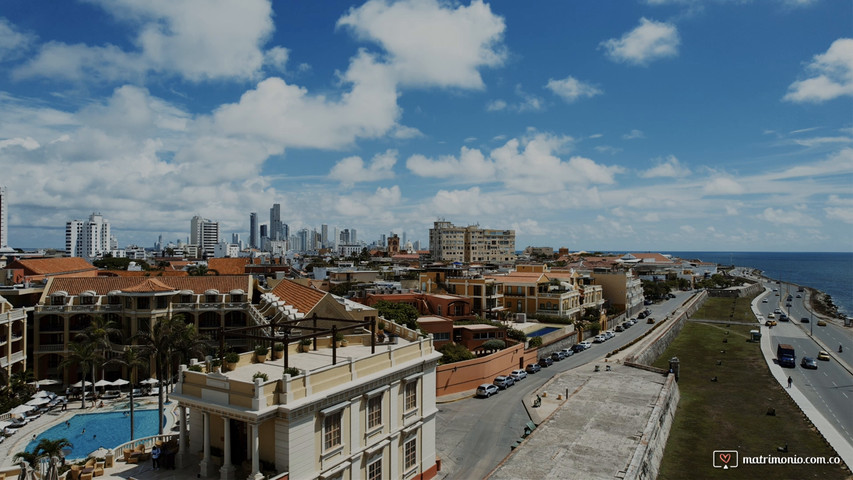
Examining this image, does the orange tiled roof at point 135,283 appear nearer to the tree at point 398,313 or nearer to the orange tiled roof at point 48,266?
the tree at point 398,313

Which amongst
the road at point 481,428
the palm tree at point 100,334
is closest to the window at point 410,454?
the road at point 481,428

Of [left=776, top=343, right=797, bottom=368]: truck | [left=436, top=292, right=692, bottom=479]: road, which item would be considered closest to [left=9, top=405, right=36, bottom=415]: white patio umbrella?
[left=436, top=292, right=692, bottom=479]: road

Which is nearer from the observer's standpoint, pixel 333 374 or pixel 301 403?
pixel 301 403

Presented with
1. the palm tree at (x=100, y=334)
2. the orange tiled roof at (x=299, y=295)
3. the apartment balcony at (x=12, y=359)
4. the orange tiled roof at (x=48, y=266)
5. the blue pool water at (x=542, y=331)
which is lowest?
the blue pool water at (x=542, y=331)

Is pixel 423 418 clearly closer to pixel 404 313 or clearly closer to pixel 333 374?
pixel 333 374

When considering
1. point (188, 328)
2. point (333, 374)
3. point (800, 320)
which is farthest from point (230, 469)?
point (800, 320)

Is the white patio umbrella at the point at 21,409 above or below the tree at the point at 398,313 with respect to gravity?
below
